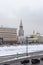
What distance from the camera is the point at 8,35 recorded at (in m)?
131

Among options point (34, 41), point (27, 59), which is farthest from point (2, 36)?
point (27, 59)

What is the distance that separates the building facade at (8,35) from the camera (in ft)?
420

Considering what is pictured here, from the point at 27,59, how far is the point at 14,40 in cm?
10345

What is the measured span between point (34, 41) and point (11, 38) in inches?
913

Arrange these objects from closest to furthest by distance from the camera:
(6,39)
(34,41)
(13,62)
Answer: (13,62)
(6,39)
(34,41)

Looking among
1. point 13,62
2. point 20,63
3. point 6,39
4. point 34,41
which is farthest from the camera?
point 34,41

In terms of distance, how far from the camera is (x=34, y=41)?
482 feet

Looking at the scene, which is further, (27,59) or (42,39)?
(42,39)

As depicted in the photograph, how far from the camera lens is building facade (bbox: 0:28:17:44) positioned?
128 m

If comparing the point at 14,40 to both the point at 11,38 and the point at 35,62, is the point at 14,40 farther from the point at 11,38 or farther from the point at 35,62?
the point at 35,62

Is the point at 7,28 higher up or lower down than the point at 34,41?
higher up

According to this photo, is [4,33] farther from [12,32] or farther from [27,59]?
[27,59]

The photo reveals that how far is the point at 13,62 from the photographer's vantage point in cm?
2347

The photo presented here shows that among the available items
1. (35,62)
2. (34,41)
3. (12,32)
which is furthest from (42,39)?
(35,62)
